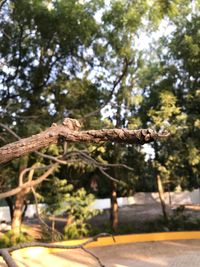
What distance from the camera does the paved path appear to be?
13.8m

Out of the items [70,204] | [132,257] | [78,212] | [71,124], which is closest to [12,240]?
[70,204]

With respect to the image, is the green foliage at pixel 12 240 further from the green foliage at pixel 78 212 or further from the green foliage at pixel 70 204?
the green foliage at pixel 78 212

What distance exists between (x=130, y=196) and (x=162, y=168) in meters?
12.3

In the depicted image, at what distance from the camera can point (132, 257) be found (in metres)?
15.0

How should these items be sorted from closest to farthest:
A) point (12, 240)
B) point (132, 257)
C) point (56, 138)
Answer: point (56, 138) → point (132, 257) → point (12, 240)

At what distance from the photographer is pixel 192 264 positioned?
13.5 m

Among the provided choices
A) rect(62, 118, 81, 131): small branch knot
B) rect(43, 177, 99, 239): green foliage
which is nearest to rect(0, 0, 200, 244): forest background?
rect(43, 177, 99, 239): green foliage

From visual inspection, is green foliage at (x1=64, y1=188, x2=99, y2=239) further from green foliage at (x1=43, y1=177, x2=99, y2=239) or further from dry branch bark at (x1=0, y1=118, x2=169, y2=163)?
dry branch bark at (x1=0, y1=118, x2=169, y2=163)

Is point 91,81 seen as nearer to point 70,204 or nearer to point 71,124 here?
point 70,204

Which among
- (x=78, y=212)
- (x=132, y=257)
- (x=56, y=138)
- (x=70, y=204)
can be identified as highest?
(x=56, y=138)

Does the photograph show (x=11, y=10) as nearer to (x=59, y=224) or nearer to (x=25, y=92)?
(x=25, y=92)

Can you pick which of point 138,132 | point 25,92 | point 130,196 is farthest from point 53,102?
point 130,196

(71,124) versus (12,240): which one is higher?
Result: (71,124)

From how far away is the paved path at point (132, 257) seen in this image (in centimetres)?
1376
